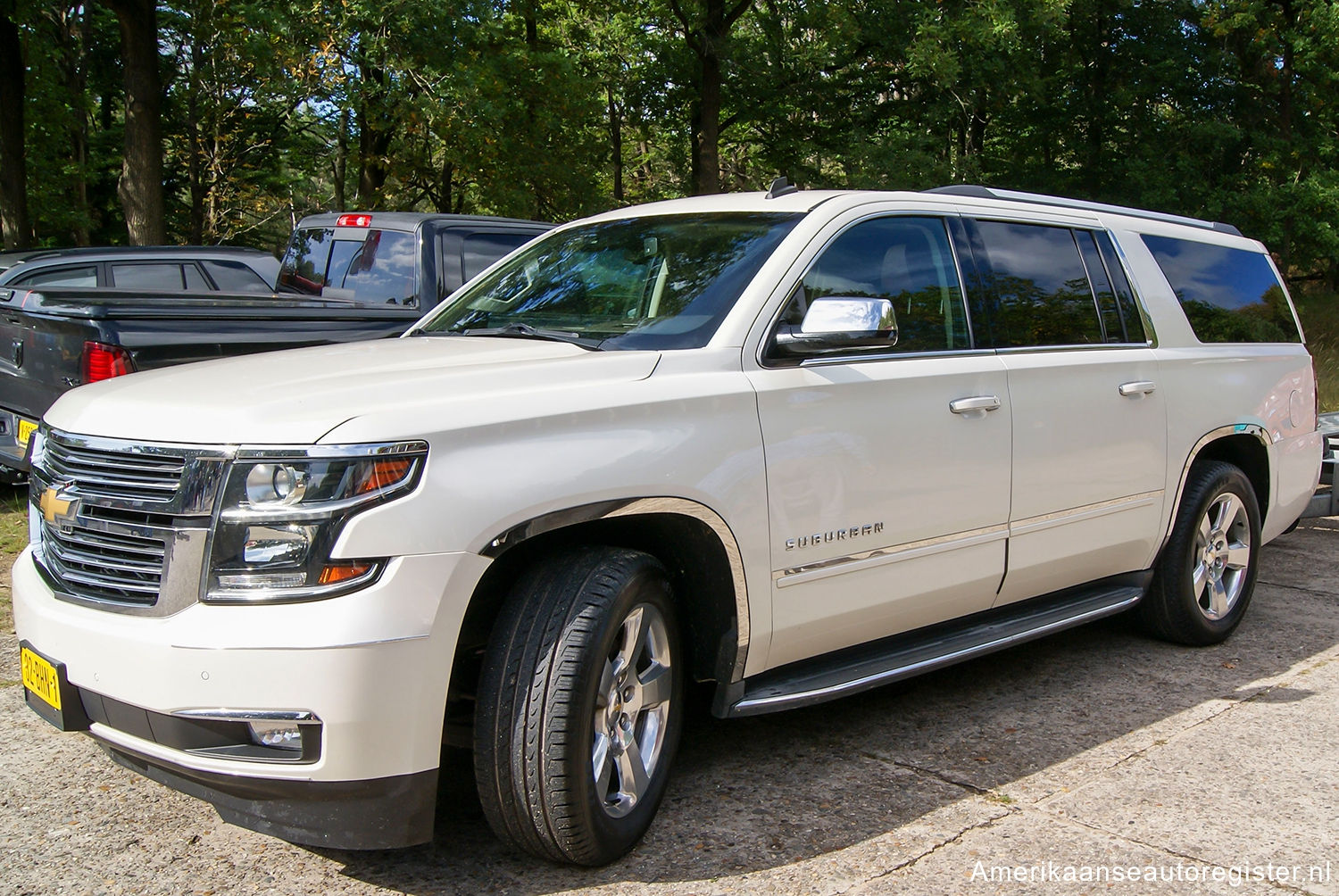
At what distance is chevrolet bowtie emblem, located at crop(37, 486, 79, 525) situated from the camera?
119 inches

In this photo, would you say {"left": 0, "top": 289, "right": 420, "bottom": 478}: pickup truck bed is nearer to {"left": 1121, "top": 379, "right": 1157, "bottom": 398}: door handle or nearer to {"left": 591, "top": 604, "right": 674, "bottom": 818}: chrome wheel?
{"left": 591, "top": 604, "right": 674, "bottom": 818}: chrome wheel

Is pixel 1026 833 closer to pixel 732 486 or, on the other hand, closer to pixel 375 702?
pixel 732 486

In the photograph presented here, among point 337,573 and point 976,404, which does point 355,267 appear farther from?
point 337,573

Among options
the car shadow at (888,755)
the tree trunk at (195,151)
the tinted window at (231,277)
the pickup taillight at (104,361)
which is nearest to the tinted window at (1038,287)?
the car shadow at (888,755)

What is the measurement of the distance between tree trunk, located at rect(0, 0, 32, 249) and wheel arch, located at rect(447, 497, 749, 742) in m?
17.4

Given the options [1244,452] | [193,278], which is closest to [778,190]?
[1244,452]

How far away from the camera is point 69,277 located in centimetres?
948

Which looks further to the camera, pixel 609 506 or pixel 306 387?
pixel 609 506

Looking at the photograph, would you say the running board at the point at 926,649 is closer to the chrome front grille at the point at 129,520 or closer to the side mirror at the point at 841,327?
the side mirror at the point at 841,327

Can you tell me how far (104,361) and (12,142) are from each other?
1513cm

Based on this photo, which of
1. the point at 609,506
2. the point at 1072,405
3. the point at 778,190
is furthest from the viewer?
the point at 1072,405

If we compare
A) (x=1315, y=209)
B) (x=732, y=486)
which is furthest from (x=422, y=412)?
(x=1315, y=209)

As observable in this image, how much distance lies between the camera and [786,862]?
3.26m

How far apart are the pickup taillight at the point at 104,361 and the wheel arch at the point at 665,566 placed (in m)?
3.04
